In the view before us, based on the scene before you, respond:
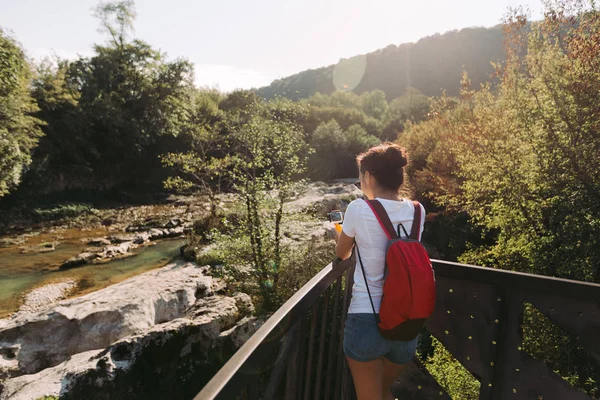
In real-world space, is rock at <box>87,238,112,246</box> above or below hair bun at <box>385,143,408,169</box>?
below

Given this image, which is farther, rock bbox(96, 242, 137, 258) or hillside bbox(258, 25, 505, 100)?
hillside bbox(258, 25, 505, 100)

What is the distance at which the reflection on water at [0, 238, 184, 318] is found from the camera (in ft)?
36.9

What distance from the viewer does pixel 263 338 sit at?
132 cm

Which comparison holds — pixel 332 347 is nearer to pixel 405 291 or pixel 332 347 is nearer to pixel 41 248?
pixel 405 291

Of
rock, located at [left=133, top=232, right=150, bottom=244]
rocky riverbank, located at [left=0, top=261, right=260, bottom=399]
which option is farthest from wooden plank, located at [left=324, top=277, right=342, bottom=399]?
rock, located at [left=133, top=232, right=150, bottom=244]

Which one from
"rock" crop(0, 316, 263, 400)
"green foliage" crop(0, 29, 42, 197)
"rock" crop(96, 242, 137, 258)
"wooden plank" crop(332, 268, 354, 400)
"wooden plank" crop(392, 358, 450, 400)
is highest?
"green foliage" crop(0, 29, 42, 197)

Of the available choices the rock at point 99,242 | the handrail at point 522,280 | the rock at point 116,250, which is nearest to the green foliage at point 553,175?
the handrail at point 522,280

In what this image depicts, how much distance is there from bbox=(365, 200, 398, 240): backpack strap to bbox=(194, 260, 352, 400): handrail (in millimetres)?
490

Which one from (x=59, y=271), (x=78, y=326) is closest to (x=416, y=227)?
(x=78, y=326)

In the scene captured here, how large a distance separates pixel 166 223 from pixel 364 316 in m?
19.4

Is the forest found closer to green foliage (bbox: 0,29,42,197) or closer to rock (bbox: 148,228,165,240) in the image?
green foliage (bbox: 0,29,42,197)

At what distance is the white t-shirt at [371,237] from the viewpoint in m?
1.96

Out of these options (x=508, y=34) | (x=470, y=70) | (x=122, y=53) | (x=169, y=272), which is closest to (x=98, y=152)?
(x=122, y=53)

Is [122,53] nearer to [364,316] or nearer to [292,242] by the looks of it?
[292,242]
